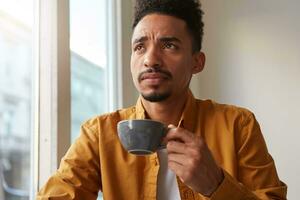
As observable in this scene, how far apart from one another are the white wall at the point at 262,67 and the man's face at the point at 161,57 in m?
0.96

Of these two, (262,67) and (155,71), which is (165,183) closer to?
(155,71)

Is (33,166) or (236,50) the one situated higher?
(236,50)

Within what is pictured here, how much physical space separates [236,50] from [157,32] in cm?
114

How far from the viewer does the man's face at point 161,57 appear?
3.54 feet

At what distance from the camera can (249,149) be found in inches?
43.2

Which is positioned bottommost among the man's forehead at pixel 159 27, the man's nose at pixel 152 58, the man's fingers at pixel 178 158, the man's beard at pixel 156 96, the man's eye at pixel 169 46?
the man's fingers at pixel 178 158

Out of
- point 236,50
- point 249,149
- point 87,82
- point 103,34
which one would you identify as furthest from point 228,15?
point 249,149

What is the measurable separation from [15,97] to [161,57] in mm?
474

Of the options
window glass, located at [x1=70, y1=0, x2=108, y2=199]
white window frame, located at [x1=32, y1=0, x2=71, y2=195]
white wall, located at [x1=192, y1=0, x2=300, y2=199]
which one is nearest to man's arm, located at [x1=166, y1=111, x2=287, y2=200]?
white window frame, located at [x1=32, y1=0, x2=71, y2=195]

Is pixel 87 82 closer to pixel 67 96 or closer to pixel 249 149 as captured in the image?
pixel 67 96

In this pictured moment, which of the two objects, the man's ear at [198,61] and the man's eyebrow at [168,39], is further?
the man's ear at [198,61]

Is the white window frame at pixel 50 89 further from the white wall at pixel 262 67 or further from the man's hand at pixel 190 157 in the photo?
the white wall at pixel 262 67

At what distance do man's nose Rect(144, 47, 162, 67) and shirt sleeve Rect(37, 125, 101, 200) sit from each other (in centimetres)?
23

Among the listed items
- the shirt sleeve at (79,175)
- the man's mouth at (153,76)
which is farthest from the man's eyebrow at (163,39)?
the shirt sleeve at (79,175)
